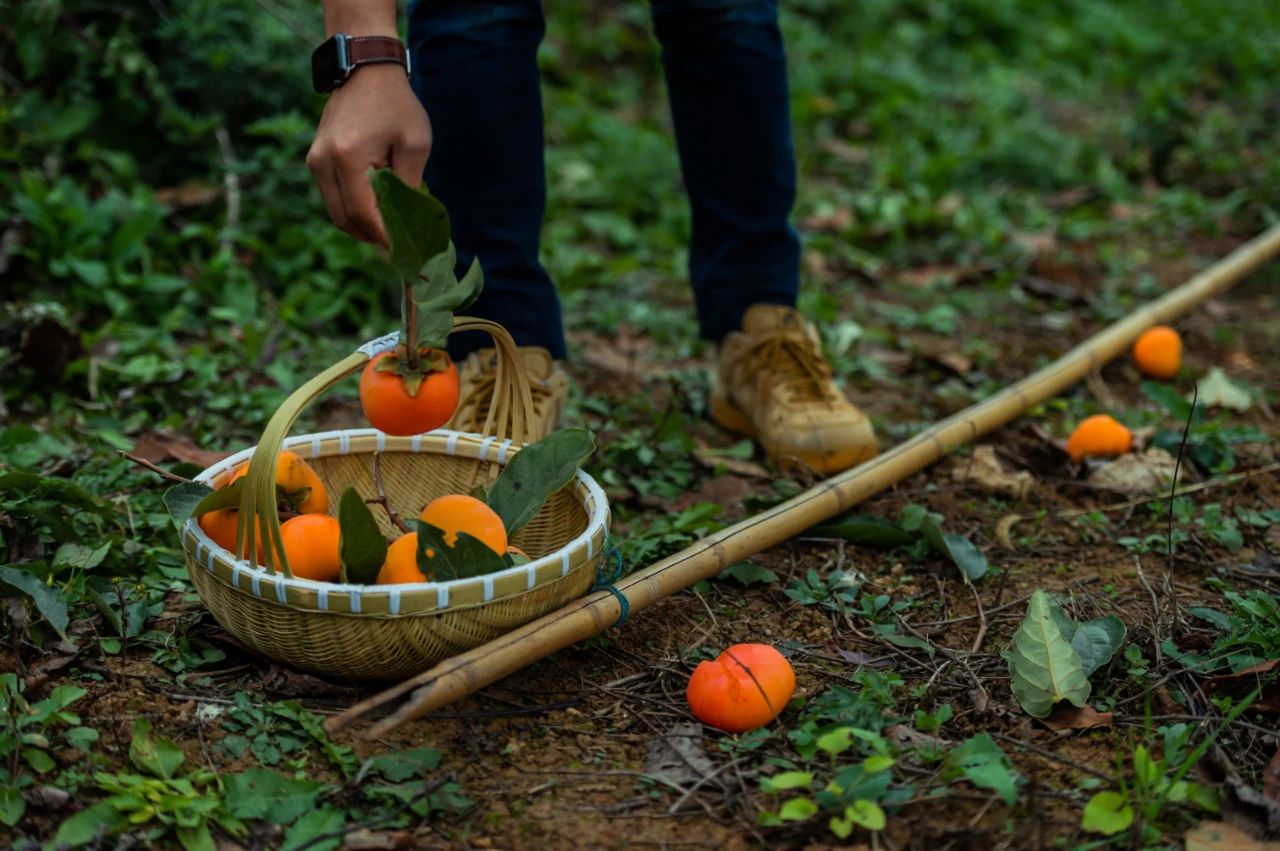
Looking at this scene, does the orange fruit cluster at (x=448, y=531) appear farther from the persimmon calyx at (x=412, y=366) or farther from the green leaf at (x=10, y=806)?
the green leaf at (x=10, y=806)

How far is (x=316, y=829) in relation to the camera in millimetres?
1494

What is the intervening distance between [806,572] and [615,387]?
42.4 inches

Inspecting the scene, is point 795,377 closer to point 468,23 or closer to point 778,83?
point 778,83

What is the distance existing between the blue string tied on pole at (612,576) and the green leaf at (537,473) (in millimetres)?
148

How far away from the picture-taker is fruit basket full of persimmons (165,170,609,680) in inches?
64.2

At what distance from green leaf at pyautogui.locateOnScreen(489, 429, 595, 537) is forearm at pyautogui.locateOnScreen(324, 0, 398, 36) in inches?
27.0

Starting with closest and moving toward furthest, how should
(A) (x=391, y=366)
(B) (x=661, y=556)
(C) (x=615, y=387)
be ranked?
1. (A) (x=391, y=366)
2. (B) (x=661, y=556)
3. (C) (x=615, y=387)

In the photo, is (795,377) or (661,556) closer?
(661,556)

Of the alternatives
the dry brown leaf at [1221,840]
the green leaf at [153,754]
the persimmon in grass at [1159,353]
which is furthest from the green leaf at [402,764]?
the persimmon in grass at [1159,353]

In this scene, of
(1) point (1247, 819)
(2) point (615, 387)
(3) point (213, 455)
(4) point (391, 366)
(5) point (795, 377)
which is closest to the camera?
(1) point (1247, 819)

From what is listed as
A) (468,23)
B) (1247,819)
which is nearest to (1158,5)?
(468,23)

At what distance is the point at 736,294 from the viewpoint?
9.41ft

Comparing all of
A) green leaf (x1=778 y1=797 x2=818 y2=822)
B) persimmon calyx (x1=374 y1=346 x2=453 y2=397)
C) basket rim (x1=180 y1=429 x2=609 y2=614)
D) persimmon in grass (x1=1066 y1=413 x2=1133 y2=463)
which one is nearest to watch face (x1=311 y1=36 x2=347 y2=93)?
persimmon calyx (x1=374 y1=346 x2=453 y2=397)

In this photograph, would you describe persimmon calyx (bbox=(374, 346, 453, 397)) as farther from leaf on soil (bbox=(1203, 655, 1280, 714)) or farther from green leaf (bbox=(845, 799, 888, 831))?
green leaf (bbox=(845, 799, 888, 831))
